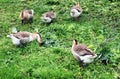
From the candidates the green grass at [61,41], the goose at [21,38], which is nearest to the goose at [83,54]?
the green grass at [61,41]

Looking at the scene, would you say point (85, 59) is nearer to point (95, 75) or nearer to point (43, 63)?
point (95, 75)

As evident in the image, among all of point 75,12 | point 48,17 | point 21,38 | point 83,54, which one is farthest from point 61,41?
point 83,54

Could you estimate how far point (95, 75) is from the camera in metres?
8.78

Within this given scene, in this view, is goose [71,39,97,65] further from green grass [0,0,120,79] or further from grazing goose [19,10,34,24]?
grazing goose [19,10,34,24]

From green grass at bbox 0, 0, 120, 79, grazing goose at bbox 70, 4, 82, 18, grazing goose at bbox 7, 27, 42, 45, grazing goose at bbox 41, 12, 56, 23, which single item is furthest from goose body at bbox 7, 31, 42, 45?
grazing goose at bbox 70, 4, 82, 18

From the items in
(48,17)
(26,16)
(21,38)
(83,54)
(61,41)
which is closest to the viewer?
(83,54)

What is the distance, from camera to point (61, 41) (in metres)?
10.8

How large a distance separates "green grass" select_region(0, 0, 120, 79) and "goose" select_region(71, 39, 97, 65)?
285 mm

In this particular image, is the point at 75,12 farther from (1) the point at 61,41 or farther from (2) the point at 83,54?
(2) the point at 83,54

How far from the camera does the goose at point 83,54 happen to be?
857 cm

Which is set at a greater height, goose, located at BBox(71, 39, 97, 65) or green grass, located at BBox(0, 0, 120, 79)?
goose, located at BBox(71, 39, 97, 65)

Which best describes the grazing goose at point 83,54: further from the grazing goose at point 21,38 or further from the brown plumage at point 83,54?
the grazing goose at point 21,38

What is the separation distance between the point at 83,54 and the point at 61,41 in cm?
225

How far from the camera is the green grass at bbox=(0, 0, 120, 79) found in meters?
8.82
